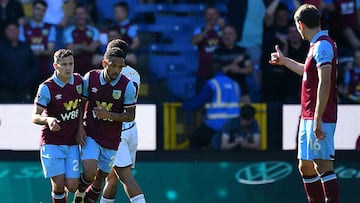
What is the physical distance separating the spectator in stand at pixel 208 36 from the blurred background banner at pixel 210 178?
60.8 inches

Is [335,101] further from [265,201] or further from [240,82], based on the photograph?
[240,82]

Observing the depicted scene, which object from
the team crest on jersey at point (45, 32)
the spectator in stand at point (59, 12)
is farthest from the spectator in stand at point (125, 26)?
the team crest on jersey at point (45, 32)

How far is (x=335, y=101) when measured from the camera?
292 inches

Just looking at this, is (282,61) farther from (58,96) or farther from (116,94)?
(58,96)

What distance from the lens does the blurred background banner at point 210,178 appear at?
9250mm

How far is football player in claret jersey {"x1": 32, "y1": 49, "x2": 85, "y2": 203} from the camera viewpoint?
770 cm

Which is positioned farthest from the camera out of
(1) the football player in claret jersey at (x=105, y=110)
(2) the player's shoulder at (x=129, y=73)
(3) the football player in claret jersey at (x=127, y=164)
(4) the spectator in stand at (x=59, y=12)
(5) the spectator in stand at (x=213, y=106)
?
(4) the spectator in stand at (x=59, y=12)

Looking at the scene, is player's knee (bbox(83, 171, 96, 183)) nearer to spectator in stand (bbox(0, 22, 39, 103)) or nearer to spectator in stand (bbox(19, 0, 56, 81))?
spectator in stand (bbox(0, 22, 39, 103))

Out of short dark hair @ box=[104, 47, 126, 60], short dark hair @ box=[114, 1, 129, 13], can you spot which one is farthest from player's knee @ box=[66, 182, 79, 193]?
short dark hair @ box=[114, 1, 129, 13]

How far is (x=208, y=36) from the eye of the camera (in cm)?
1079

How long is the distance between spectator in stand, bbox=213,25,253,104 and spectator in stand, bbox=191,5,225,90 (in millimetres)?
125

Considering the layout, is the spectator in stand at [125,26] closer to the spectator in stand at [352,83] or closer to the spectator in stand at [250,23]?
the spectator in stand at [250,23]

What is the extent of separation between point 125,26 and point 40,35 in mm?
1064

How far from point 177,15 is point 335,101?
161 inches
